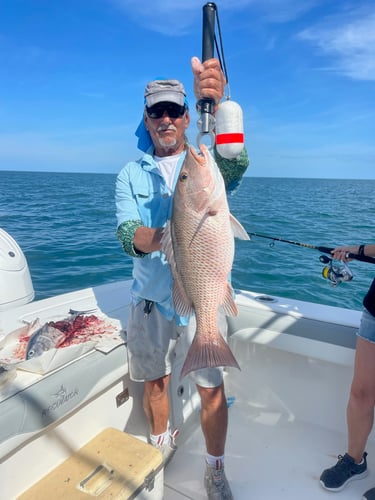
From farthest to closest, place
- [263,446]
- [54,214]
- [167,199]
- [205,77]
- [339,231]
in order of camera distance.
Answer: [54,214] < [339,231] < [263,446] < [167,199] < [205,77]

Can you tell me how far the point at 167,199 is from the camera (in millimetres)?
2486

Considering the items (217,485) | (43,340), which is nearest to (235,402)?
(217,485)

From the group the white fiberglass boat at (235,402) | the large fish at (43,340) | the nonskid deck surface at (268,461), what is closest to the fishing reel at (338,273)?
the white fiberglass boat at (235,402)

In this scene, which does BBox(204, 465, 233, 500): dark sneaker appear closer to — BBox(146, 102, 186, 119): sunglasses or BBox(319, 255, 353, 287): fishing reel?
BBox(319, 255, 353, 287): fishing reel

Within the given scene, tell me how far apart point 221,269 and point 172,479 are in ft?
6.28

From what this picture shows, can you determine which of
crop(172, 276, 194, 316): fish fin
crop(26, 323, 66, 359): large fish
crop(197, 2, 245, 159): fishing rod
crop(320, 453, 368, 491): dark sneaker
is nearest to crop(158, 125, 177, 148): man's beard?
crop(197, 2, 245, 159): fishing rod

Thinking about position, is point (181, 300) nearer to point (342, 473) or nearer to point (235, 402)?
point (342, 473)

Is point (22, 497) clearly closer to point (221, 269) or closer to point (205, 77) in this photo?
point (221, 269)

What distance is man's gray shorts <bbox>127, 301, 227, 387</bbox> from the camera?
2.55 meters

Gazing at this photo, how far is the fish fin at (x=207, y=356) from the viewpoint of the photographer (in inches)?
75.8

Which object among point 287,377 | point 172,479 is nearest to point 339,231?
point 287,377

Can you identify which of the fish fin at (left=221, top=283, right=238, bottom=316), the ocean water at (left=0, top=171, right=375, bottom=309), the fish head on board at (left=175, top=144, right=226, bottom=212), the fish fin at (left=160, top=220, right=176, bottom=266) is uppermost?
the fish head on board at (left=175, top=144, right=226, bottom=212)

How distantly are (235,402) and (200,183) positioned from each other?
2649 millimetres

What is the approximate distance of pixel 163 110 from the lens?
251cm
